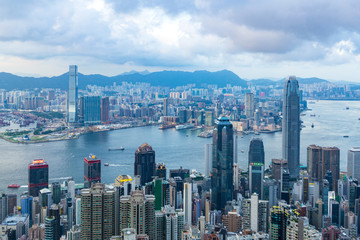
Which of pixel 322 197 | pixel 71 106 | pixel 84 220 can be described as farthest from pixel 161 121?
pixel 84 220

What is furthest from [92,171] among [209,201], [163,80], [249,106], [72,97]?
[163,80]

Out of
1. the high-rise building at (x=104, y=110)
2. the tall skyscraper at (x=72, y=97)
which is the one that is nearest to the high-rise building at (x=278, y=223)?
the tall skyscraper at (x=72, y=97)

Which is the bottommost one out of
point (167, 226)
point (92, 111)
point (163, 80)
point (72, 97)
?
point (167, 226)

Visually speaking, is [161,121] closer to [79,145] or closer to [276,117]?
[276,117]

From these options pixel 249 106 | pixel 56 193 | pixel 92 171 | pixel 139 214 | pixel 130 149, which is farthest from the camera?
pixel 249 106

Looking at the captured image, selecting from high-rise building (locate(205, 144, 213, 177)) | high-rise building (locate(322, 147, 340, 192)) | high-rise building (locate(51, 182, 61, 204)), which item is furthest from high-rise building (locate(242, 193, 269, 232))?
high-rise building (locate(322, 147, 340, 192))

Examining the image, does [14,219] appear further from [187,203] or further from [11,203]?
[187,203]
